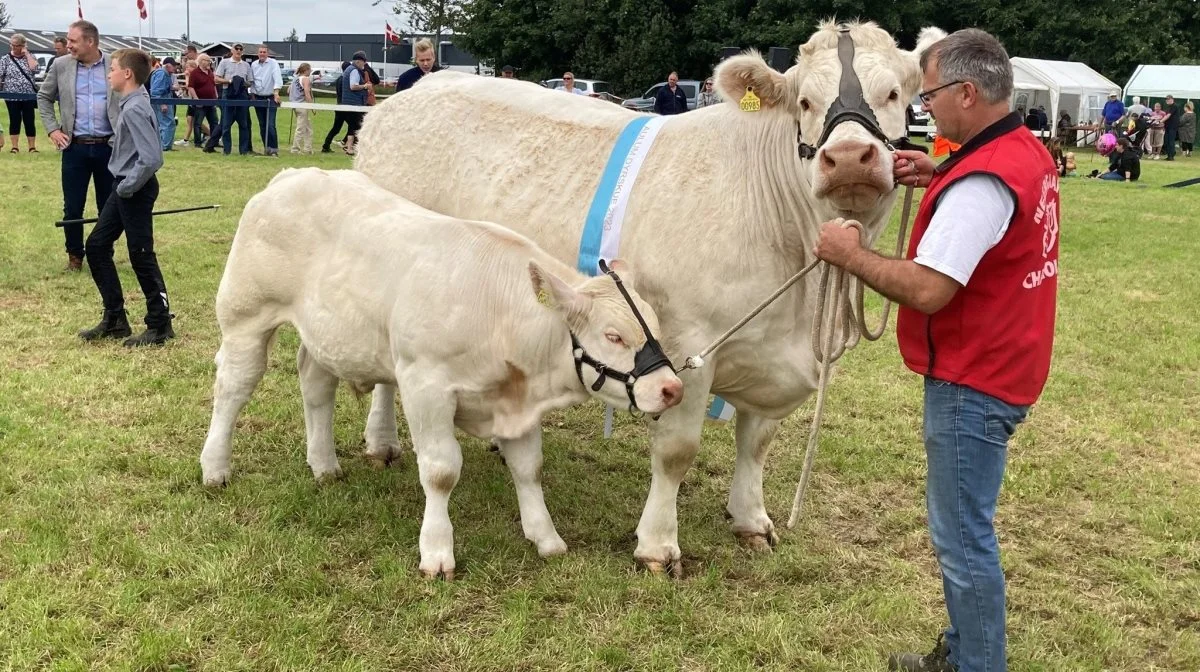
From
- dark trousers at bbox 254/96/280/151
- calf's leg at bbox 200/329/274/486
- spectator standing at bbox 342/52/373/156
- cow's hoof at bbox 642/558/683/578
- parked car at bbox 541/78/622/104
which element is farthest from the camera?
parked car at bbox 541/78/622/104

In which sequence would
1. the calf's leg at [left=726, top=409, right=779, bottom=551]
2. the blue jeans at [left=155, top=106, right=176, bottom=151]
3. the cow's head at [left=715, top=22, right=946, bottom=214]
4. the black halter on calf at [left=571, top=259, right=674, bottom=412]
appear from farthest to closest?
the blue jeans at [left=155, top=106, right=176, bottom=151] → the calf's leg at [left=726, top=409, right=779, bottom=551] → the black halter on calf at [left=571, top=259, right=674, bottom=412] → the cow's head at [left=715, top=22, right=946, bottom=214]

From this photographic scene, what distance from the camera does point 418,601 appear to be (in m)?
4.20

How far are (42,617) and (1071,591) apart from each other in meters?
4.34

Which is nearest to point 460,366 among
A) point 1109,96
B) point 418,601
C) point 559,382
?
point 559,382

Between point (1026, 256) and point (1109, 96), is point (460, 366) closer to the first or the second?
point (1026, 256)

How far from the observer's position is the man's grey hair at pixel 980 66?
3.04m

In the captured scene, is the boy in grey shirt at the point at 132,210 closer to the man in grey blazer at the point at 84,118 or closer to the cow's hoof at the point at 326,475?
the man in grey blazer at the point at 84,118

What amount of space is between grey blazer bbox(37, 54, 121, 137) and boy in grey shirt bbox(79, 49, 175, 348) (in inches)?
52.6

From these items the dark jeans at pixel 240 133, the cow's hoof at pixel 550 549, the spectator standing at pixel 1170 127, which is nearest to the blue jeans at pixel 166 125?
the dark jeans at pixel 240 133

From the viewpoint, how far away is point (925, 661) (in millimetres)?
3734

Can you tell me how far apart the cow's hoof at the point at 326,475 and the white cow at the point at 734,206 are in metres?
1.64

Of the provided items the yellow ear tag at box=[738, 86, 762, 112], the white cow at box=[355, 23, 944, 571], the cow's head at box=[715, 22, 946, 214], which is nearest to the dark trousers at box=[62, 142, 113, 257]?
the white cow at box=[355, 23, 944, 571]

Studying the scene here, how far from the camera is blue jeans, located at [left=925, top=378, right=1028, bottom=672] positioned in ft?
10.2

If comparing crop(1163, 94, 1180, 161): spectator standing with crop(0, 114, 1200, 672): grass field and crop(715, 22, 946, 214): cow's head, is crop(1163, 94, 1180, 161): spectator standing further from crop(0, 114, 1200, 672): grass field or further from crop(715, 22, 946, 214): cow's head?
crop(715, 22, 946, 214): cow's head
